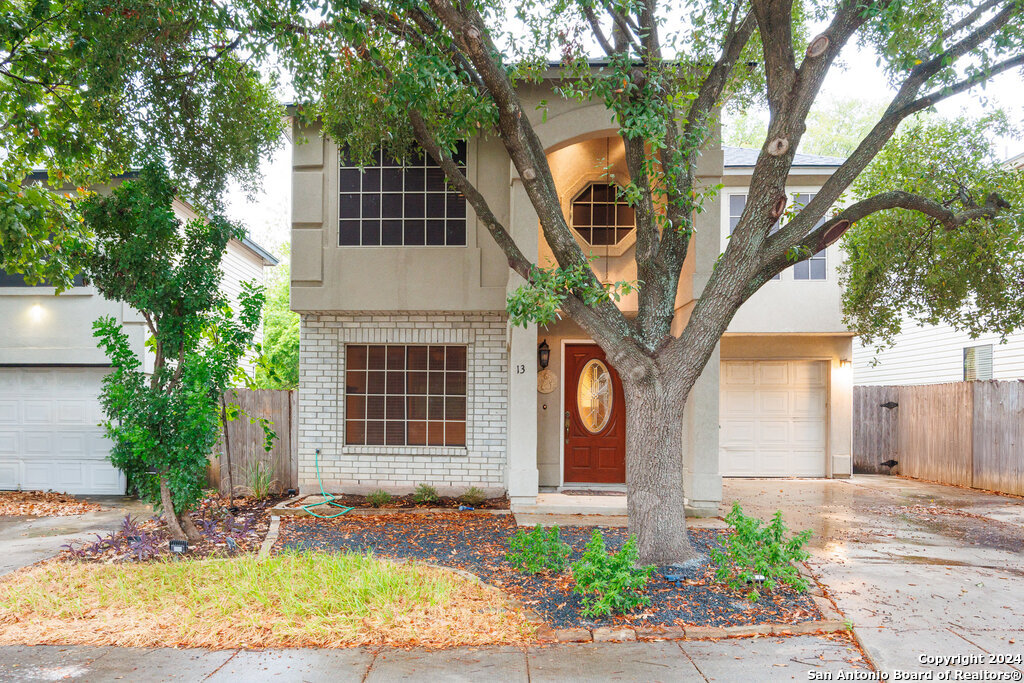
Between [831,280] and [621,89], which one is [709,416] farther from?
[831,280]

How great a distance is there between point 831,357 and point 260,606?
1220 centimetres

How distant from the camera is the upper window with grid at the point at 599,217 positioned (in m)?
11.0

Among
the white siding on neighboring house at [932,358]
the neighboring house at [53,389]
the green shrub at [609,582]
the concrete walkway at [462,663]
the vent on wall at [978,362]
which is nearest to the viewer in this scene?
the concrete walkway at [462,663]

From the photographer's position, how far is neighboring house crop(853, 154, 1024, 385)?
14.8m

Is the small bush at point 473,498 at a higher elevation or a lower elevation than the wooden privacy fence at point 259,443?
lower

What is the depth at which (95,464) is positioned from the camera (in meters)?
12.1

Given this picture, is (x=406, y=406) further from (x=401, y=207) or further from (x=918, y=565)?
(x=918, y=565)

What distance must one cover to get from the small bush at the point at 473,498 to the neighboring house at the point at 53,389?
20.0 ft

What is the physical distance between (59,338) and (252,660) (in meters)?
9.76

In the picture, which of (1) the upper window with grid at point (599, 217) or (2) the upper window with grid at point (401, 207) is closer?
(2) the upper window with grid at point (401, 207)

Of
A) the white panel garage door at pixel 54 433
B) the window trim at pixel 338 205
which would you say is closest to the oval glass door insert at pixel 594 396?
the window trim at pixel 338 205

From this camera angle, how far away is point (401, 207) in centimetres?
1093

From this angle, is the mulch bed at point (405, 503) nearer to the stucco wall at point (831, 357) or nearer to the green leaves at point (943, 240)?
the stucco wall at point (831, 357)

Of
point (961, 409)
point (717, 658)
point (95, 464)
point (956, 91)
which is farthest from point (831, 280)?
point (95, 464)
